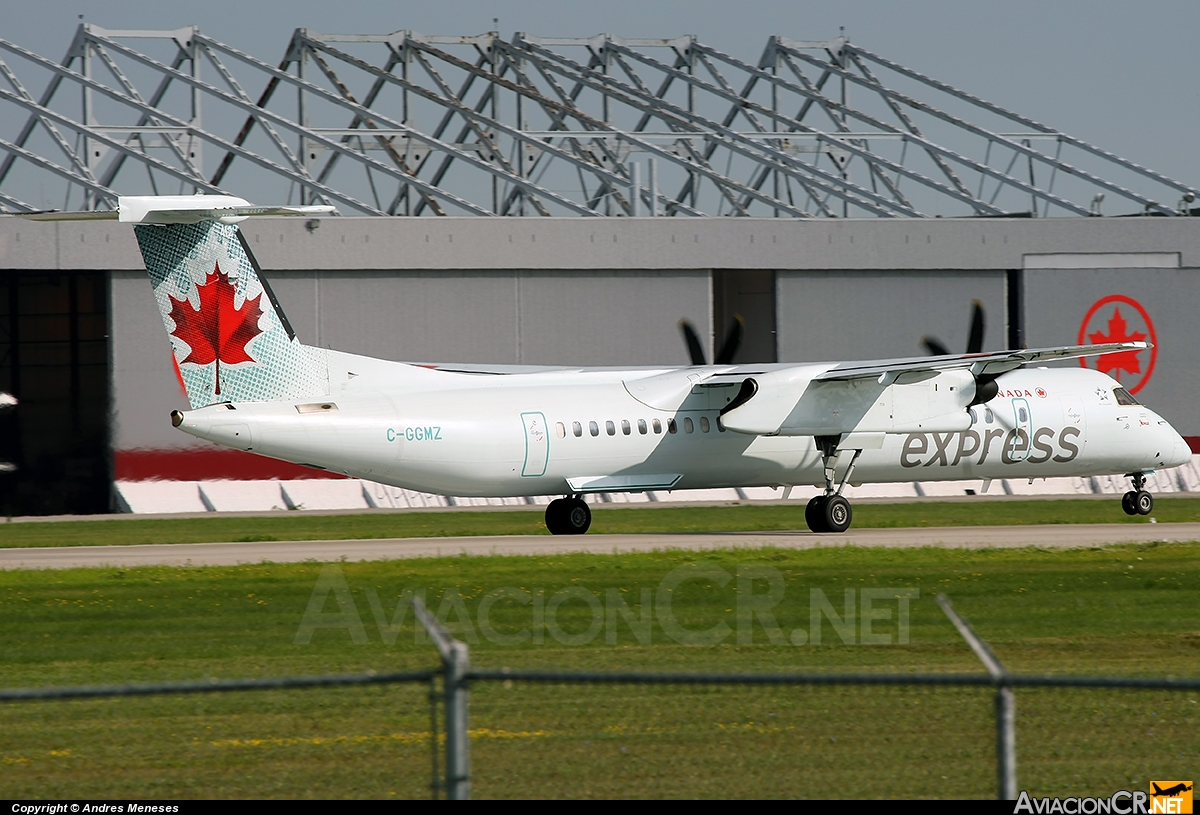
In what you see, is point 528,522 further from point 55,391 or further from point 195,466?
point 55,391

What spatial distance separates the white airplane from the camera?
25.0 metres

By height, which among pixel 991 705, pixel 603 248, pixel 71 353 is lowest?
pixel 991 705

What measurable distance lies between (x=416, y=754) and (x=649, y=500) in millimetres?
35618

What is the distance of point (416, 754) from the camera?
10766mm

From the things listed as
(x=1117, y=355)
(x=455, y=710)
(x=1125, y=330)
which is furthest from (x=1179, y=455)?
(x=455, y=710)

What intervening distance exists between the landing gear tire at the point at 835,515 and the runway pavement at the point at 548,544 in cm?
31

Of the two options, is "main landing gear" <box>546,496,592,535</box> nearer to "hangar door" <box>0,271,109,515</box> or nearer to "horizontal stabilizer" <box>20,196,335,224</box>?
"horizontal stabilizer" <box>20,196,335,224</box>

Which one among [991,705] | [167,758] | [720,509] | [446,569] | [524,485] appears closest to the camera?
[167,758]

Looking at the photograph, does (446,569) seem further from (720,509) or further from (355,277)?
(355,277)

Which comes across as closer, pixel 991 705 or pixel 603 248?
pixel 991 705

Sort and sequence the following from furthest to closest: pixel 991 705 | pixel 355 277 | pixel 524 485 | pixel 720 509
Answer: pixel 355 277, pixel 720 509, pixel 524 485, pixel 991 705

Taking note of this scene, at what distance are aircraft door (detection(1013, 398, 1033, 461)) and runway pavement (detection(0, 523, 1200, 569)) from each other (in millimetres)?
1869

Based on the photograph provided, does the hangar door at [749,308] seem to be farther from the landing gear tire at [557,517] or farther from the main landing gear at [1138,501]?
the landing gear tire at [557,517]

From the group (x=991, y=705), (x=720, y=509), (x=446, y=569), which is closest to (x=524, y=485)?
(x=446, y=569)
